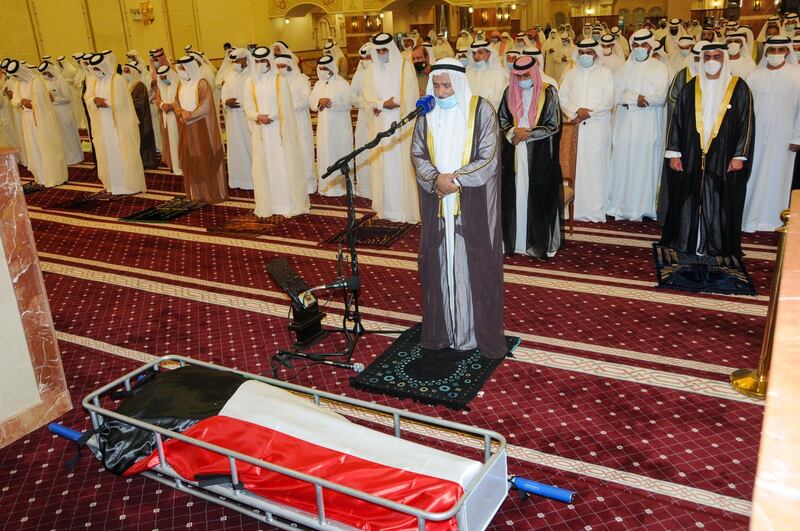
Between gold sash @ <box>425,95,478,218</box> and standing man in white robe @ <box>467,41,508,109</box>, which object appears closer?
gold sash @ <box>425,95,478,218</box>

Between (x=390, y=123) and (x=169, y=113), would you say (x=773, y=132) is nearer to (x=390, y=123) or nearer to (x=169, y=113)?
(x=390, y=123)

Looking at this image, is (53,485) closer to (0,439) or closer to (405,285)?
(0,439)

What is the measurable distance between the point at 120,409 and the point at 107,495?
38 cm

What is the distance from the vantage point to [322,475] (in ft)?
8.25

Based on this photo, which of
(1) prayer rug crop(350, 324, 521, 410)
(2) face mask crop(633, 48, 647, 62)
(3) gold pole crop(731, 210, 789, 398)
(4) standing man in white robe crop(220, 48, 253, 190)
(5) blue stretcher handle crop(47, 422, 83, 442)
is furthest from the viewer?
(4) standing man in white robe crop(220, 48, 253, 190)

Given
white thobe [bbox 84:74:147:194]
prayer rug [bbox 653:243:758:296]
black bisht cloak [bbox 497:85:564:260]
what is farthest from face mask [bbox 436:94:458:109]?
white thobe [bbox 84:74:147:194]

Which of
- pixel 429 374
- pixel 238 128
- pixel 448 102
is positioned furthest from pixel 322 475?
pixel 238 128

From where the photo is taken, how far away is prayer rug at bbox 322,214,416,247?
650cm

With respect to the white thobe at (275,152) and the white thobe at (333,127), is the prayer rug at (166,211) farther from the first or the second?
the white thobe at (333,127)

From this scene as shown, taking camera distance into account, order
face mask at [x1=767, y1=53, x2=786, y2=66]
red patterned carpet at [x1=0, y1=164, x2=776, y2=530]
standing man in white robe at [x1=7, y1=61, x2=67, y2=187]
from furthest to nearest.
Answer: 1. standing man in white robe at [x1=7, y1=61, x2=67, y2=187]
2. face mask at [x1=767, y1=53, x2=786, y2=66]
3. red patterned carpet at [x1=0, y1=164, x2=776, y2=530]

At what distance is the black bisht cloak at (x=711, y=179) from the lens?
5.23 m

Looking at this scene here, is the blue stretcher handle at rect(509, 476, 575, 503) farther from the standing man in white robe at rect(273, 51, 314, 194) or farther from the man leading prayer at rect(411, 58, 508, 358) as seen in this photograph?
the standing man in white robe at rect(273, 51, 314, 194)

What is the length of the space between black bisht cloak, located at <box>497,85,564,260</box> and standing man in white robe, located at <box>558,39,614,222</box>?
0.95 m

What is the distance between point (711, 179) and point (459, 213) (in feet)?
8.59
